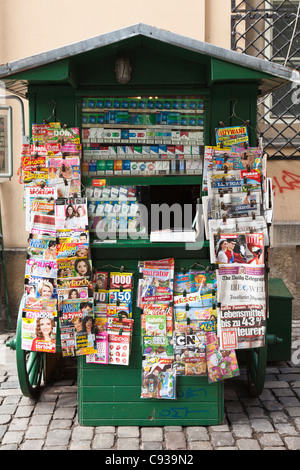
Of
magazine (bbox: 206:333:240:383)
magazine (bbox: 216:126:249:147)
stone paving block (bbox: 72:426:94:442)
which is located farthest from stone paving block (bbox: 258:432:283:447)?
magazine (bbox: 216:126:249:147)

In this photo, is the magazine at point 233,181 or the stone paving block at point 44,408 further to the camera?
the stone paving block at point 44,408

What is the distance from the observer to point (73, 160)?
12.1 feet

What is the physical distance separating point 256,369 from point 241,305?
749 mm

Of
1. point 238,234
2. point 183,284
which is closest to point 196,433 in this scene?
point 183,284

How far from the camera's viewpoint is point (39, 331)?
3.76 meters

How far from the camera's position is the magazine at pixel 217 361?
3709mm

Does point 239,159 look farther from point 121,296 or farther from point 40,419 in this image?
point 40,419

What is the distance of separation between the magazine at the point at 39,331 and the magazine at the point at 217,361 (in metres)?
1.11

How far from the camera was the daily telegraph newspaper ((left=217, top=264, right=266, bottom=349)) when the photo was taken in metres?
3.66

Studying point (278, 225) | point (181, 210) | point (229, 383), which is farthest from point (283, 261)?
point (181, 210)

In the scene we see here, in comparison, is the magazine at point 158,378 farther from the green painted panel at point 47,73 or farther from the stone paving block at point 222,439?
the green painted panel at point 47,73

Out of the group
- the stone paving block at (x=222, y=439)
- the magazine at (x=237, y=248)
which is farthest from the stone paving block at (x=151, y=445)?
the magazine at (x=237, y=248)

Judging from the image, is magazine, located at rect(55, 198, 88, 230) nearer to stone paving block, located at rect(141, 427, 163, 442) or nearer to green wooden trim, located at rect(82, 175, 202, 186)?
green wooden trim, located at rect(82, 175, 202, 186)

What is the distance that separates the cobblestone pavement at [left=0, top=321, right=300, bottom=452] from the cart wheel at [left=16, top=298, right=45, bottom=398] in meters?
0.12
